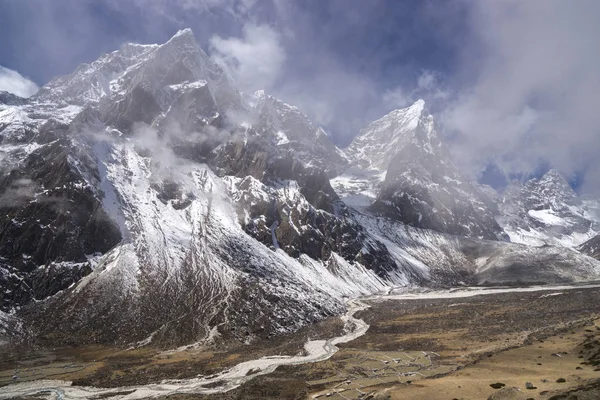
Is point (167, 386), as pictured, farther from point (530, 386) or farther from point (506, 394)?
point (530, 386)

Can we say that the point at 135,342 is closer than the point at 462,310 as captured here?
Yes

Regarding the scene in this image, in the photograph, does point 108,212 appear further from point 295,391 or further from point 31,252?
point 295,391

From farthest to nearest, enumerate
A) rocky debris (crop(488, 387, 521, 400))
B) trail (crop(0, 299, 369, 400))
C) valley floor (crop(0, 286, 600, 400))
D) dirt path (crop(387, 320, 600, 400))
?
trail (crop(0, 299, 369, 400)), valley floor (crop(0, 286, 600, 400)), dirt path (crop(387, 320, 600, 400)), rocky debris (crop(488, 387, 521, 400))

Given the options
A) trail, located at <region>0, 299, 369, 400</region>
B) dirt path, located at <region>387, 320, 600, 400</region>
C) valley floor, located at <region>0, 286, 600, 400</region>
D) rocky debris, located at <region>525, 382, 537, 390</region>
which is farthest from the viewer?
trail, located at <region>0, 299, 369, 400</region>

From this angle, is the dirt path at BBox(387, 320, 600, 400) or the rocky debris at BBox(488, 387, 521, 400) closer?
the rocky debris at BBox(488, 387, 521, 400)

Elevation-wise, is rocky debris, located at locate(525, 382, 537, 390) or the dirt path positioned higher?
rocky debris, located at locate(525, 382, 537, 390)

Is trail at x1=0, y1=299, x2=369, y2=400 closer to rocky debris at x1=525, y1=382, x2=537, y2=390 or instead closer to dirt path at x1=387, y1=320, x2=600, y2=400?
dirt path at x1=387, y1=320, x2=600, y2=400

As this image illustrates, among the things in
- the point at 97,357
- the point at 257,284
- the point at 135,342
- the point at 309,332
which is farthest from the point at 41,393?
the point at 257,284

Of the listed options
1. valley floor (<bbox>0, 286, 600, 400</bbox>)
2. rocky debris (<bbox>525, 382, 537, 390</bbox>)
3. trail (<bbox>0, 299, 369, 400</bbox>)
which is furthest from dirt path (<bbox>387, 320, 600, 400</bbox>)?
trail (<bbox>0, 299, 369, 400</bbox>)

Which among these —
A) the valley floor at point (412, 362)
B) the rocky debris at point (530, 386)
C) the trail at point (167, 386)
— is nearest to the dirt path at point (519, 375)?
the valley floor at point (412, 362)
